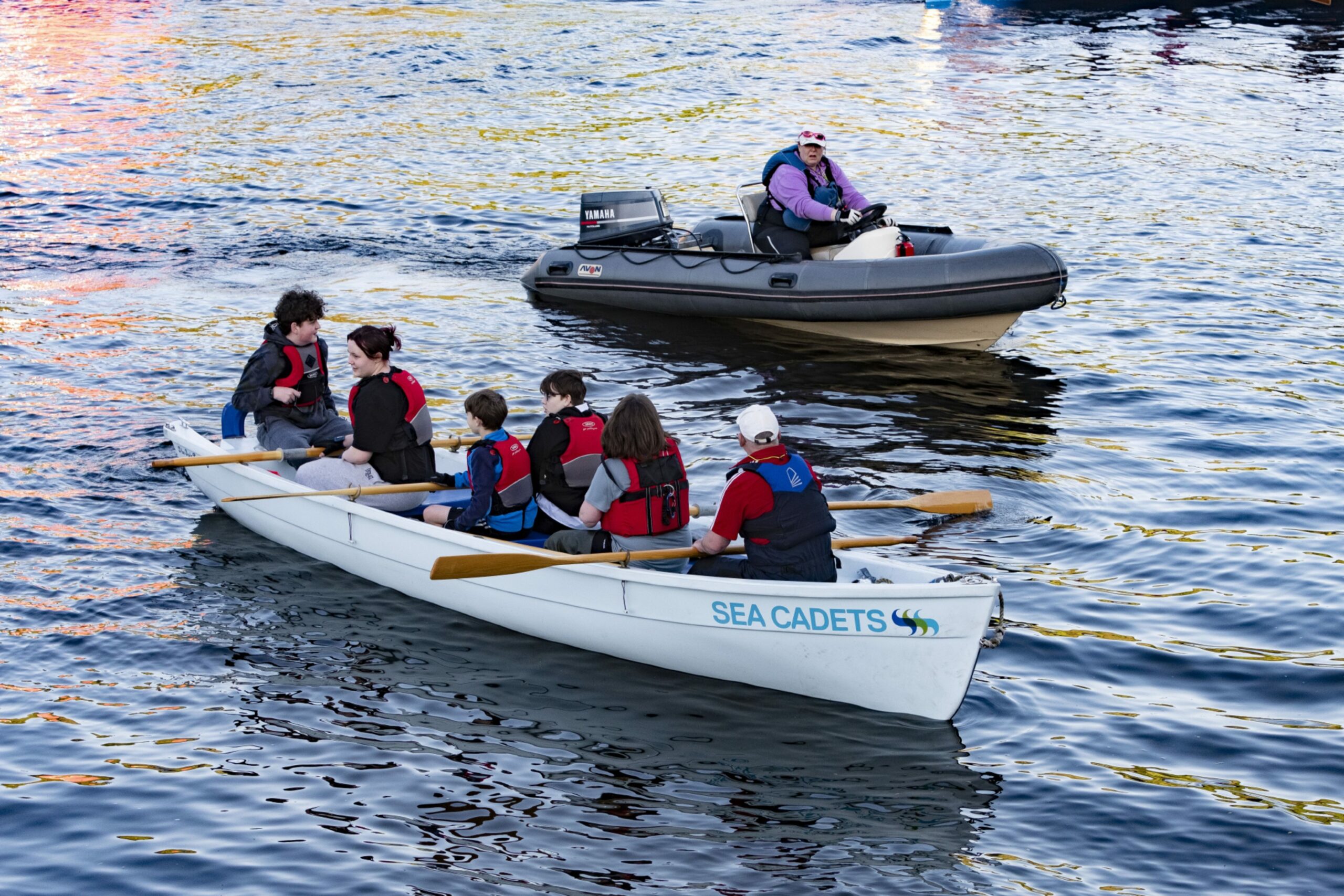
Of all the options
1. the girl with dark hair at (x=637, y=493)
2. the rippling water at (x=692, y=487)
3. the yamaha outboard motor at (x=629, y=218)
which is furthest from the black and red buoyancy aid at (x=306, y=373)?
the yamaha outboard motor at (x=629, y=218)

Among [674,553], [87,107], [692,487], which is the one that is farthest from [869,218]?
[87,107]

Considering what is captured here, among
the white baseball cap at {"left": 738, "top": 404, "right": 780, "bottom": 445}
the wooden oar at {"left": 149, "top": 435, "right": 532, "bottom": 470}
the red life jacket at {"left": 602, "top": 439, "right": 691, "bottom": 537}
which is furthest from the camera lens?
the wooden oar at {"left": 149, "top": 435, "right": 532, "bottom": 470}

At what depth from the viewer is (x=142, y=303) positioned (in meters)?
14.3

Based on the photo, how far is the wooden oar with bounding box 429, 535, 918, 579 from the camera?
23.1 feet

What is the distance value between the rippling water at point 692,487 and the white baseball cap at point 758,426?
4.69 feet

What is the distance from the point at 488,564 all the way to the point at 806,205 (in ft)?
22.2

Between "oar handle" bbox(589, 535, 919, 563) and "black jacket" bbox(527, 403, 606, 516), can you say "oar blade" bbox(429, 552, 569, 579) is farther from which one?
"black jacket" bbox(527, 403, 606, 516)

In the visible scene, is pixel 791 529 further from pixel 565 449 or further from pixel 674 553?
pixel 565 449

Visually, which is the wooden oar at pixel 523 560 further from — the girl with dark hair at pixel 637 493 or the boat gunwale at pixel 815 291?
the boat gunwale at pixel 815 291

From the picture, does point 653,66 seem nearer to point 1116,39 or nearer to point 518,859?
point 1116,39

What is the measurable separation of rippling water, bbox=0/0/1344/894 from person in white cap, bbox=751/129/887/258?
3.58ft

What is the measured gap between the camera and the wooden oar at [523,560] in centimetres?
705

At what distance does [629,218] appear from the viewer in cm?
1447

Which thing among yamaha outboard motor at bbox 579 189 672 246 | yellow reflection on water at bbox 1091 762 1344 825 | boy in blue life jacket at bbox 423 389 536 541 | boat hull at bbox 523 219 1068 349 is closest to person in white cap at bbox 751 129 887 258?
boat hull at bbox 523 219 1068 349
